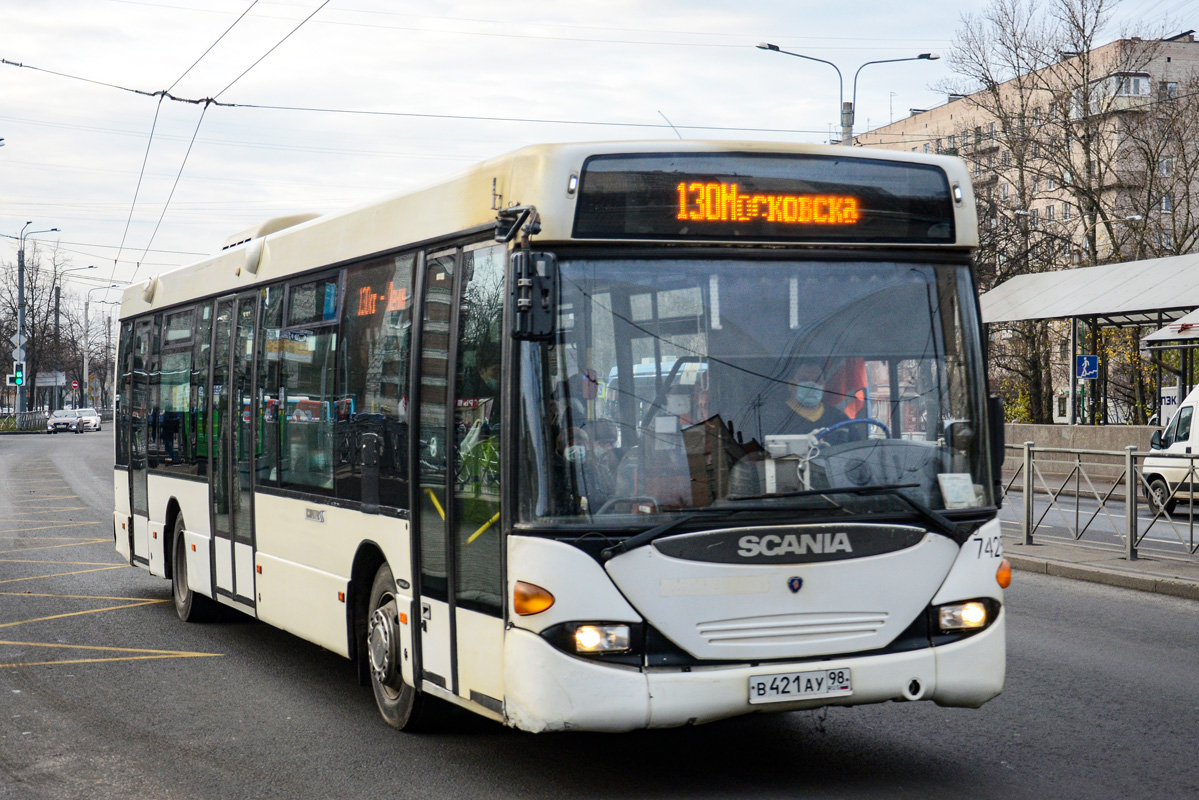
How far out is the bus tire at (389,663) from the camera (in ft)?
22.1

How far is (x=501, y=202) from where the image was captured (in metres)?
5.83

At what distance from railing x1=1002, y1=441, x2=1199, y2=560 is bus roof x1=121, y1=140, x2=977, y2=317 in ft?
25.9

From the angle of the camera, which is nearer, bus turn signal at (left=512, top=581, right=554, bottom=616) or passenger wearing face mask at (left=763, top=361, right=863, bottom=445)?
bus turn signal at (left=512, top=581, right=554, bottom=616)

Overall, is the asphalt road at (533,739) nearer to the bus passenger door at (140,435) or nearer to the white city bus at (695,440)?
the white city bus at (695,440)

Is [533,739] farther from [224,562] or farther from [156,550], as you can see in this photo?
[156,550]

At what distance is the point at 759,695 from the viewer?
5.34 m

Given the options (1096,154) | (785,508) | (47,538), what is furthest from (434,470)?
(1096,154)

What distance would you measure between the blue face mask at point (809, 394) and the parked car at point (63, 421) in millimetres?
71205

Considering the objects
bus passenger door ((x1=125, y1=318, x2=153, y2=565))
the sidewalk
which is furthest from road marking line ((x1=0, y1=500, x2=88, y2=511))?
the sidewalk

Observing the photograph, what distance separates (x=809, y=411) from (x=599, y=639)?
1232mm

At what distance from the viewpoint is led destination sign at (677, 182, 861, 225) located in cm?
568

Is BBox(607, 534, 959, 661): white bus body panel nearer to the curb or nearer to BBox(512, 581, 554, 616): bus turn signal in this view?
BBox(512, 581, 554, 616): bus turn signal

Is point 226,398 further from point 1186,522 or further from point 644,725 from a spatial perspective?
point 1186,522

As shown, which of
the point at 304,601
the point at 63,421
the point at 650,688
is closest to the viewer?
the point at 650,688
